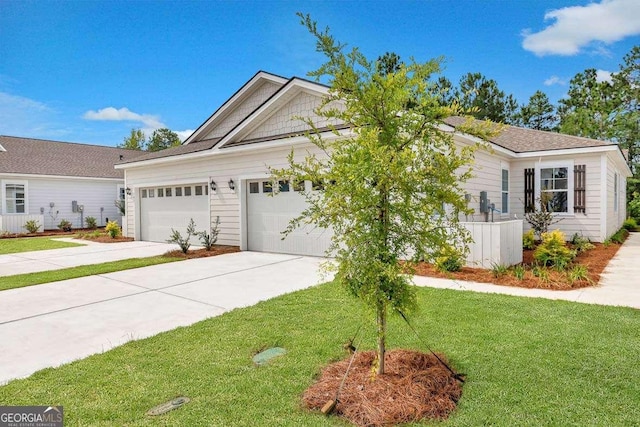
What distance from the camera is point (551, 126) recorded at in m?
30.5

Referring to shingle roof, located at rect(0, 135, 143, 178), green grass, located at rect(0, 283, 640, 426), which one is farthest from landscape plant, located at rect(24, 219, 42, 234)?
green grass, located at rect(0, 283, 640, 426)

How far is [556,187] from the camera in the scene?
39.8ft

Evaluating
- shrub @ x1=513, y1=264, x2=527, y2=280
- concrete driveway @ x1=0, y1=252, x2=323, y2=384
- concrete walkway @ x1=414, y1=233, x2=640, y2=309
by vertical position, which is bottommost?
concrete driveway @ x1=0, y1=252, x2=323, y2=384

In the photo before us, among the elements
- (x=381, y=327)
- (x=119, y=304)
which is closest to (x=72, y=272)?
(x=119, y=304)

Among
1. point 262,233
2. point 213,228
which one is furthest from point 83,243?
point 262,233

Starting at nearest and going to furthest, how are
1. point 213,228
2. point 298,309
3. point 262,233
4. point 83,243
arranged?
point 298,309 → point 262,233 → point 213,228 → point 83,243

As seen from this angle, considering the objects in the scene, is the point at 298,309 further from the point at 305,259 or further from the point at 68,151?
the point at 68,151

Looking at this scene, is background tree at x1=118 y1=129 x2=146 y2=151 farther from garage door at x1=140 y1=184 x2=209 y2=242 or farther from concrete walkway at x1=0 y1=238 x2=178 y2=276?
concrete walkway at x1=0 y1=238 x2=178 y2=276

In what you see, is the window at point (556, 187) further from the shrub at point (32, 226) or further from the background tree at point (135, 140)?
the background tree at point (135, 140)

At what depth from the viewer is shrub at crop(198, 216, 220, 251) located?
11680mm

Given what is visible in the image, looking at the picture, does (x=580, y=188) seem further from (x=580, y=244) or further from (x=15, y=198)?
(x=15, y=198)

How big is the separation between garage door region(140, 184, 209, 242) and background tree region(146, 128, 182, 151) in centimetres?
3310

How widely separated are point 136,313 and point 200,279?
224cm

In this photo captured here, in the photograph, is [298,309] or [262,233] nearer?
[298,309]
